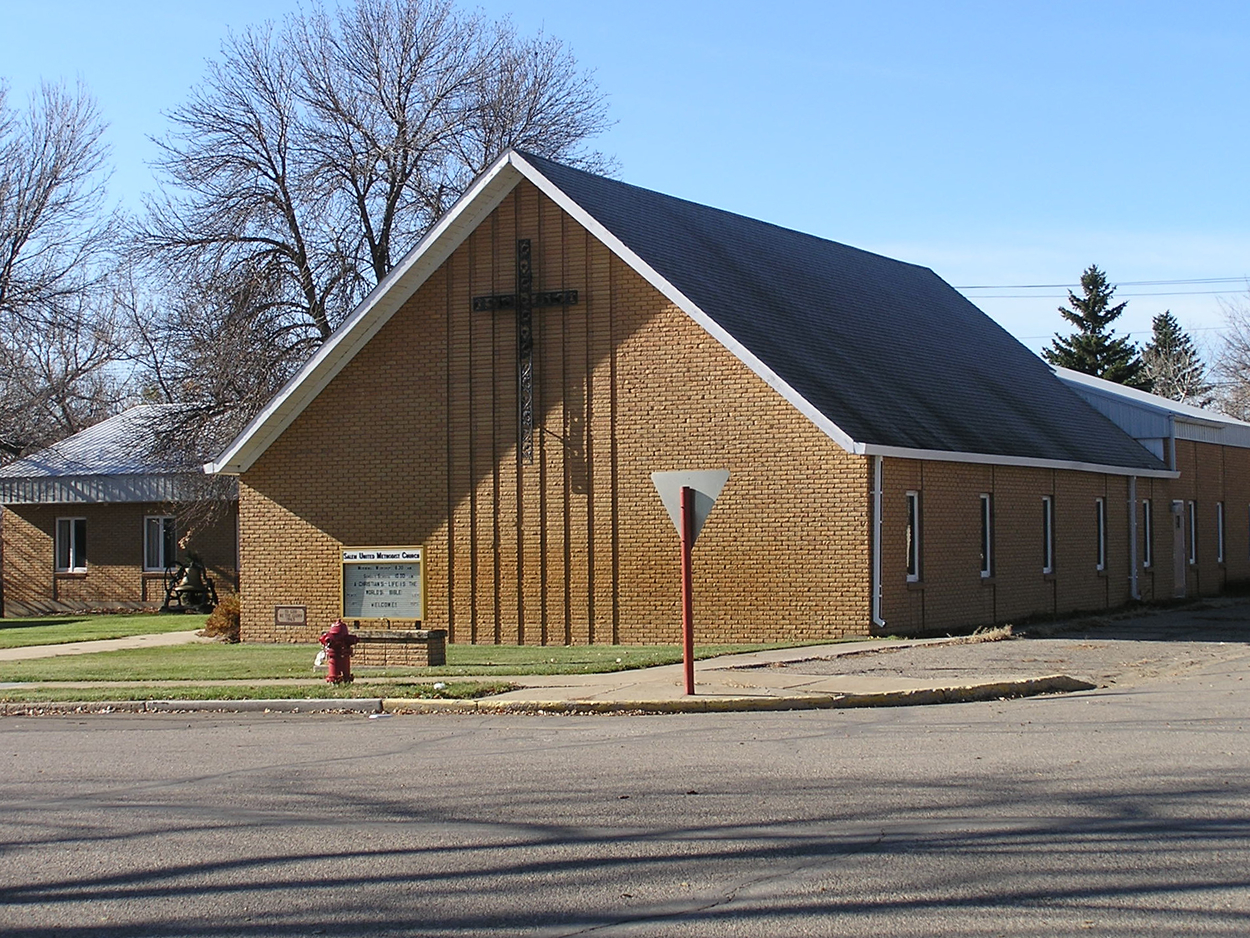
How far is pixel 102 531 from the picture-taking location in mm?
40188

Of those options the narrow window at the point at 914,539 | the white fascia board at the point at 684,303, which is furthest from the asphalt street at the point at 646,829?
the narrow window at the point at 914,539

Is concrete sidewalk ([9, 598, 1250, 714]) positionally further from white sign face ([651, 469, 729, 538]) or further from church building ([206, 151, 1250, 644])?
church building ([206, 151, 1250, 644])

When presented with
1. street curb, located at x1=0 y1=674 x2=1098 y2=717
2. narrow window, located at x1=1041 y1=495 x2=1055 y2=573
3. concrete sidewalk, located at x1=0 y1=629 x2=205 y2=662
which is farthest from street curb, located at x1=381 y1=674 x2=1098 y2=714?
narrow window, located at x1=1041 y1=495 x2=1055 y2=573

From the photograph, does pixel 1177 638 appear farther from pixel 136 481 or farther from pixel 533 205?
pixel 136 481

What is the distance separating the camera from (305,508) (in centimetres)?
2688

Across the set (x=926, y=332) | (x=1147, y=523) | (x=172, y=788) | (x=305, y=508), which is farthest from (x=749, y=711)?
(x=1147, y=523)

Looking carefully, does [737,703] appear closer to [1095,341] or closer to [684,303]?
[684,303]

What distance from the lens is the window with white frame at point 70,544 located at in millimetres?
40719

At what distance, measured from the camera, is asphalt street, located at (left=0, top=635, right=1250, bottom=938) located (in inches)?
278

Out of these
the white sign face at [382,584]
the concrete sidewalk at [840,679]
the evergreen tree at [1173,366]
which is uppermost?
the evergreen tree at [1173,366]

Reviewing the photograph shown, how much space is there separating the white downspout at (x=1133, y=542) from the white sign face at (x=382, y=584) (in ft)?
60.8

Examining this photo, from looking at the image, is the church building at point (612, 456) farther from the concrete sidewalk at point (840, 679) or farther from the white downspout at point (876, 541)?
the concrete sidewalk at point (840, 679)

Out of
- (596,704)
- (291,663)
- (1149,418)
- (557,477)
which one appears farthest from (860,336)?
(596,704)

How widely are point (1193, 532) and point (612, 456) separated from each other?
1933cm
